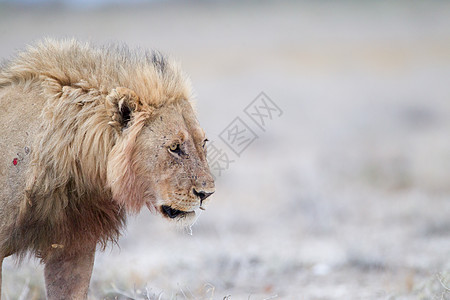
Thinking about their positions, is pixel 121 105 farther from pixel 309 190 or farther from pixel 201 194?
pixel 309 190

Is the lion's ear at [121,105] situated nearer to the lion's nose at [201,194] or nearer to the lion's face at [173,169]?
the lion's face at [173,169]

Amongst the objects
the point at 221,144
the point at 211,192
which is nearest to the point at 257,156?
the point at 221,144

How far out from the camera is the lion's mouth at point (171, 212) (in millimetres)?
4176

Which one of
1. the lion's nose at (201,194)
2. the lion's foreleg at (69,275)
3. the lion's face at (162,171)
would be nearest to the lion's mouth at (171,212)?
the lion's face at (162,171)

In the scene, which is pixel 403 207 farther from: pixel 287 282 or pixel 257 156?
pixel 257 156

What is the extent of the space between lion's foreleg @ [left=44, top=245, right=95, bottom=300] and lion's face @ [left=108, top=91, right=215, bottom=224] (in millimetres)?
519

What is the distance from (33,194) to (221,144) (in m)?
10.2

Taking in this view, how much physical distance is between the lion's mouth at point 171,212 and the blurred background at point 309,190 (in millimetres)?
450

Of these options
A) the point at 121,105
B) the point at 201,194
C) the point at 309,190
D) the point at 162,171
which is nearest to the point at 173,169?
the point at 162,171

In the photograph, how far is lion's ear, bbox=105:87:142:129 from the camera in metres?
4.07

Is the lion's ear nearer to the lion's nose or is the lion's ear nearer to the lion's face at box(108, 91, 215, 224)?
the lion's face at box(108, 91, 215, 224)

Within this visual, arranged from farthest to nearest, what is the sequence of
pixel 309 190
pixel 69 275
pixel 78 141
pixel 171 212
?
pixel 309 190
pixel 69 275
pixel 171 212
pixel 78 141

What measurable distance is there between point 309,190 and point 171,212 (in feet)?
18.2

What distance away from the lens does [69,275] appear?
4.36 m
